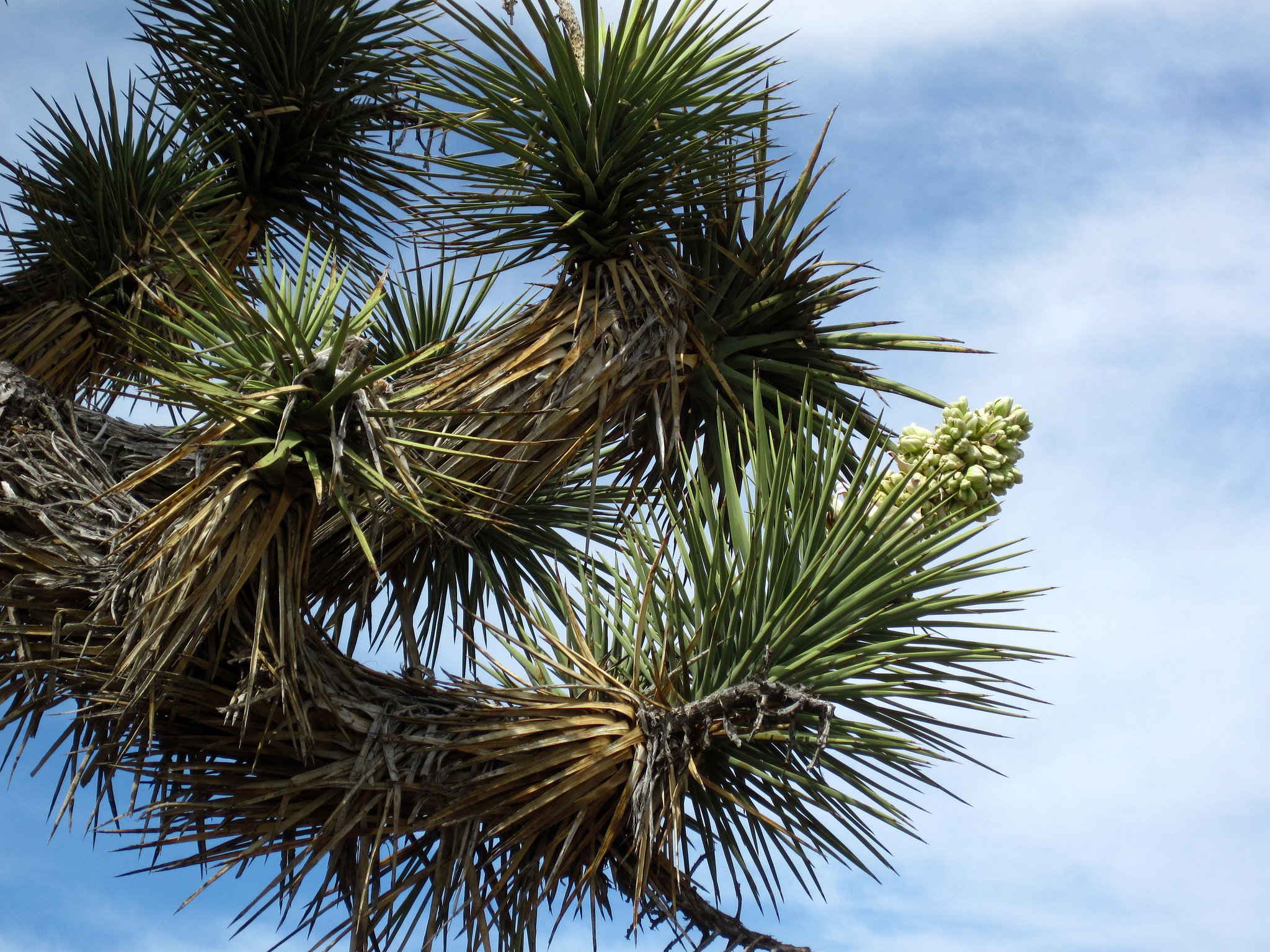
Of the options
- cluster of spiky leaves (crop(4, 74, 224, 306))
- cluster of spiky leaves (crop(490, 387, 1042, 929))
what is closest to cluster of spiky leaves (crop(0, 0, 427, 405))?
cluster of spiky leaves (crop(4, 74, 224, 306))

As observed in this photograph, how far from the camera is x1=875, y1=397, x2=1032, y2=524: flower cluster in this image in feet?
8.59

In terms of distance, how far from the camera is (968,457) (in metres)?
2.64

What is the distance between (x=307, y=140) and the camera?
3.96 meters

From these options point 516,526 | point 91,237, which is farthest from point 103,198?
point 516,526

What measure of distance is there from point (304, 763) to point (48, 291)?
6.46 ft

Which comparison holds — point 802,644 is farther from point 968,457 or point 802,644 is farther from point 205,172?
point 205,172

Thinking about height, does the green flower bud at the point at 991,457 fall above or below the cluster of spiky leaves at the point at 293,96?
below

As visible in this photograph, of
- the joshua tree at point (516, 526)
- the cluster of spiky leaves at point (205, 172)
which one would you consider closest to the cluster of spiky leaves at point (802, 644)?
→ the joshua tree at point (516, 526)

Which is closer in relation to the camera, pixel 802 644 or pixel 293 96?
pixel 802 644

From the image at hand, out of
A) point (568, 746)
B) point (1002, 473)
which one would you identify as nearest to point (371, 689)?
point (568, 746)

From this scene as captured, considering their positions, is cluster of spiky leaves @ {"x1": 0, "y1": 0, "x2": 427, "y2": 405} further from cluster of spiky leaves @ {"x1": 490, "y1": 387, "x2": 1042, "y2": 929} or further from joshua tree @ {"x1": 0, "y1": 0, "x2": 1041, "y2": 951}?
cluster of spiky leaves @ {"x1": 490, "y1": 387, "x2": 1042, "y2": 929}

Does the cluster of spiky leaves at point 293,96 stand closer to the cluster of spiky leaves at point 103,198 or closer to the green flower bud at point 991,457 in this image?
the cluster of spiky leaves at point 103,198

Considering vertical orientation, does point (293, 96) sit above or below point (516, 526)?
above

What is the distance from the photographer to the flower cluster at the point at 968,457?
262 centimetres
